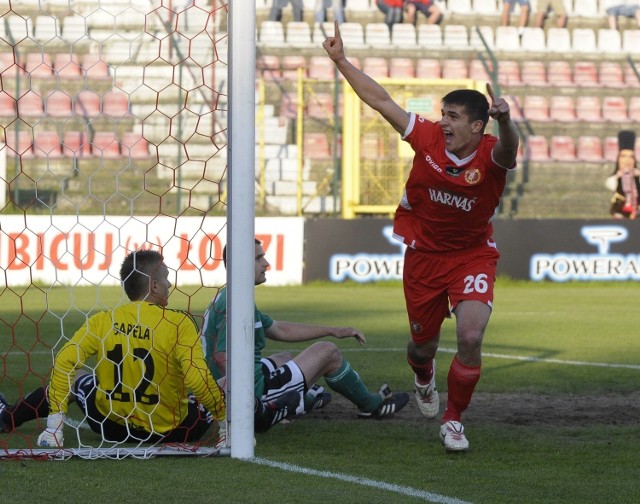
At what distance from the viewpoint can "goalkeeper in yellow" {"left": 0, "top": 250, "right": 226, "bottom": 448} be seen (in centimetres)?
541

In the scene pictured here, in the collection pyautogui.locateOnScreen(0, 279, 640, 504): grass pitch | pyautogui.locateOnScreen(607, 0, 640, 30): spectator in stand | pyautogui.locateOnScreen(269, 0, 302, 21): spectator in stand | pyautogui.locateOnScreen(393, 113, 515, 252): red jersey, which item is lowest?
pyautogui.locateOnScreen(0, 279, 640, 504): grass pitch

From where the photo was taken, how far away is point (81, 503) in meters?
4.41

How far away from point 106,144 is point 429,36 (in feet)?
24.8

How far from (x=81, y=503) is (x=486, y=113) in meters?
2.93

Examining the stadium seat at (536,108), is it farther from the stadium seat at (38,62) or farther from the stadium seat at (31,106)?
the stadium seat at (31,106)

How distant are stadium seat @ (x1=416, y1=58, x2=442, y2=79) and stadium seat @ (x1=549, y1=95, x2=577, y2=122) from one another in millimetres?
2493

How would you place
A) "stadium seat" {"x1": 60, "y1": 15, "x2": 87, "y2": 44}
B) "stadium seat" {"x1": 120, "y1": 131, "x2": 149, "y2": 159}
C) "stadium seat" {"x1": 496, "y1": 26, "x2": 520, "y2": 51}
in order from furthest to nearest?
"stadium seat" {"x1": 496, "y1": 26, "x2": 520, "y2": 51}
"stadium seat" {"x1": 60, "y1": 15, "x2": 87, "y2": 44}
"stadium seat" {"x1": 120, "y1": 131, "x2": 149, "y2": 159}

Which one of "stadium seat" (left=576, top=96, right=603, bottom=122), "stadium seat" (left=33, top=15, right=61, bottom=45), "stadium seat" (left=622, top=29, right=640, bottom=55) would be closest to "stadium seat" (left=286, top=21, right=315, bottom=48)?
"stadium seat" (left=33, top=15, right=61, bottom=45)

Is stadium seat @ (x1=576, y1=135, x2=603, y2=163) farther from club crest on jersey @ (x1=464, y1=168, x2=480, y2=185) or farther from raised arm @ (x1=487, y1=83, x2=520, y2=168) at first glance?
raised arm @ (x1=487, y1=83, x2=520, y2=168)

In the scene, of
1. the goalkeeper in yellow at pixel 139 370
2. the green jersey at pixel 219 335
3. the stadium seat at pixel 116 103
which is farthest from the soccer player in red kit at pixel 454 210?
the stadium seat at pixel 116 103

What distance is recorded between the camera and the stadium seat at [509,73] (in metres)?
23.9

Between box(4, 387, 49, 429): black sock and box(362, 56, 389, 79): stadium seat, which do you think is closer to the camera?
box(4, 387, 49, 429): black sock

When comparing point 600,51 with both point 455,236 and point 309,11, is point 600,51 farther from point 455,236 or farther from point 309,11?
point 455,236

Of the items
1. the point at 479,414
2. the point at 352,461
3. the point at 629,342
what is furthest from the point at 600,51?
the point at 352,461
